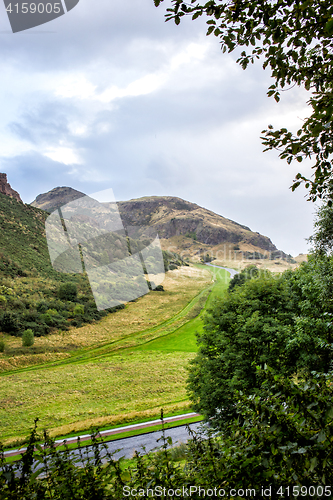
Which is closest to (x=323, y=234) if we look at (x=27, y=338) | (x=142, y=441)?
(x=142, y=441)

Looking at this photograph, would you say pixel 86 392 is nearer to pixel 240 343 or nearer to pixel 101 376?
pixel 101 376

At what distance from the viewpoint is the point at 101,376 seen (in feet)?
97.9

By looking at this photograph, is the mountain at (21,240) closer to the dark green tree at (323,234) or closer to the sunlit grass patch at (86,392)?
the sunlit grass patch at (86,392)

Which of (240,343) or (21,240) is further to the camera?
(21,240)

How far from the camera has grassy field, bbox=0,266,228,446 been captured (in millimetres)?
20609

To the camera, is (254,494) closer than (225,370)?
Yes

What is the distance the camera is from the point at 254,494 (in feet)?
7.20

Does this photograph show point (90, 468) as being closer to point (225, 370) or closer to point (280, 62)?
point (280, 62)

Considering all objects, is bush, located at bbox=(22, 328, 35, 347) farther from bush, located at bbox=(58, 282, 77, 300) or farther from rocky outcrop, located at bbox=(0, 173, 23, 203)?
rocky outcrop, located at bbox=(0, 173, 23, 203)

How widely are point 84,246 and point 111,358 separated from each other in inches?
→ 1759

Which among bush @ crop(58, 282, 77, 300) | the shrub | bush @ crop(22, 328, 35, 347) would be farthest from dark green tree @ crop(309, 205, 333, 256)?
bush @ crop(58, 282, 77, 300)

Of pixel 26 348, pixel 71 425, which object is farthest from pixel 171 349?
pixel 71 425

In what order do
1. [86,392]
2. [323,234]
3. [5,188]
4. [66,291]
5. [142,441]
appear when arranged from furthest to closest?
[5,188], [66,291], [86,392], [142,441], [323,234]

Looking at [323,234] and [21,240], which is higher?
[21,240]
